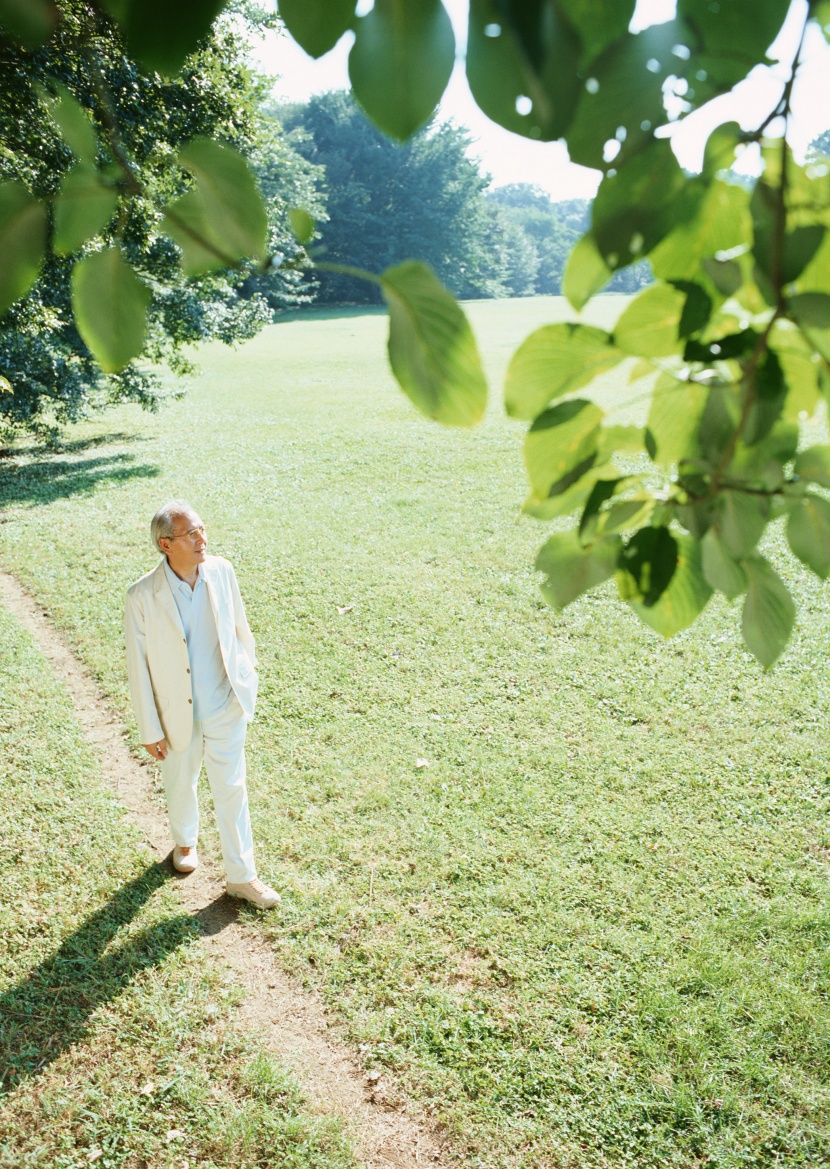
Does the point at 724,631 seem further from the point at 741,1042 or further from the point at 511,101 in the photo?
the point at 511,101

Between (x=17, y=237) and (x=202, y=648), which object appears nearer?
(x=17, y=237)

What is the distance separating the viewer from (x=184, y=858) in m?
4.55

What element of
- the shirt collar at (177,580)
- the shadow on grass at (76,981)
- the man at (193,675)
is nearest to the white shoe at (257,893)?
the man at (193,675)

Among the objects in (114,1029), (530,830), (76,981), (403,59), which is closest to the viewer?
(403,59)

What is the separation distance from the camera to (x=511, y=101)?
0.54 metres

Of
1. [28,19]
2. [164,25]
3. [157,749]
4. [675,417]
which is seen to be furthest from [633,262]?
[157,749]

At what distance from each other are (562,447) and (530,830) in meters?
4.47

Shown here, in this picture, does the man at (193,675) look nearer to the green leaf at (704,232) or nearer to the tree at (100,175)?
the tree at (100,175)

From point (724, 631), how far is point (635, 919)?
3731mm

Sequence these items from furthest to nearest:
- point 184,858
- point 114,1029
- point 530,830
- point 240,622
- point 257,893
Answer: point 530,830
point 184,858
point 240,622
point 257,893
point 114,1029

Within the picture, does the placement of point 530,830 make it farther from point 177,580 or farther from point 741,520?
point 741,520

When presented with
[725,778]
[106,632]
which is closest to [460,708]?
[725,778]

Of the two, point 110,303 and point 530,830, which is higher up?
point 110,303

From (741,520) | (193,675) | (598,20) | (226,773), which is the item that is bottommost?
(226,773)
